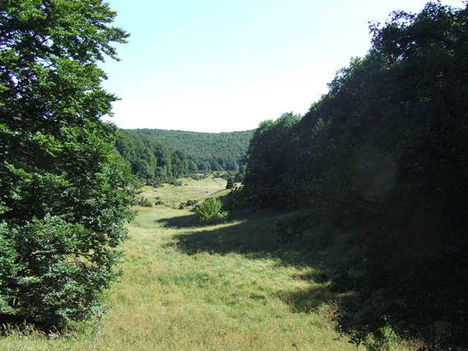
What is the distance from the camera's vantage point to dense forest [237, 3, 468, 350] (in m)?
5.30

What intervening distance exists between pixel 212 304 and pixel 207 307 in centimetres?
70

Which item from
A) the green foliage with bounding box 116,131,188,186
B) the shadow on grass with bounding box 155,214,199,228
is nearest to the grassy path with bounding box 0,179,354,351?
the shadow on grass with bounding box 155,214,199,228

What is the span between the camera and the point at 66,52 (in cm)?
1122

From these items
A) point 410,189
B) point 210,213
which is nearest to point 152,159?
point 210,213

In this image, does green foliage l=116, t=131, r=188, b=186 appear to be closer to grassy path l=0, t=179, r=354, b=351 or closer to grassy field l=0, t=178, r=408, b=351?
grassy field l=0, t=178, r=408, b=351

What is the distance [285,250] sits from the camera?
26.4m

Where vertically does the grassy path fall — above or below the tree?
below

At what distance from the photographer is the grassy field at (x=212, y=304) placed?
9.62 m

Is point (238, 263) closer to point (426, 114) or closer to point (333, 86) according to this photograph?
point (426, 114)

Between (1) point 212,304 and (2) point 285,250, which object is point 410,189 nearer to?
(1) point 212,304

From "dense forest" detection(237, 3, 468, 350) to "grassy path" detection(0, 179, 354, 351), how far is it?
3.84 m

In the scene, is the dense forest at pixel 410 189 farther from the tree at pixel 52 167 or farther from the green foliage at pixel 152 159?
the green foliage at pixel 152 159

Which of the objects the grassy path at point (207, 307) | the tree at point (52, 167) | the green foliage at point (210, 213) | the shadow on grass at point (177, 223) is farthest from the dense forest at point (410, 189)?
the shadow on grass at point (177, 223)

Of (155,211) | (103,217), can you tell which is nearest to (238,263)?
(103,217)
